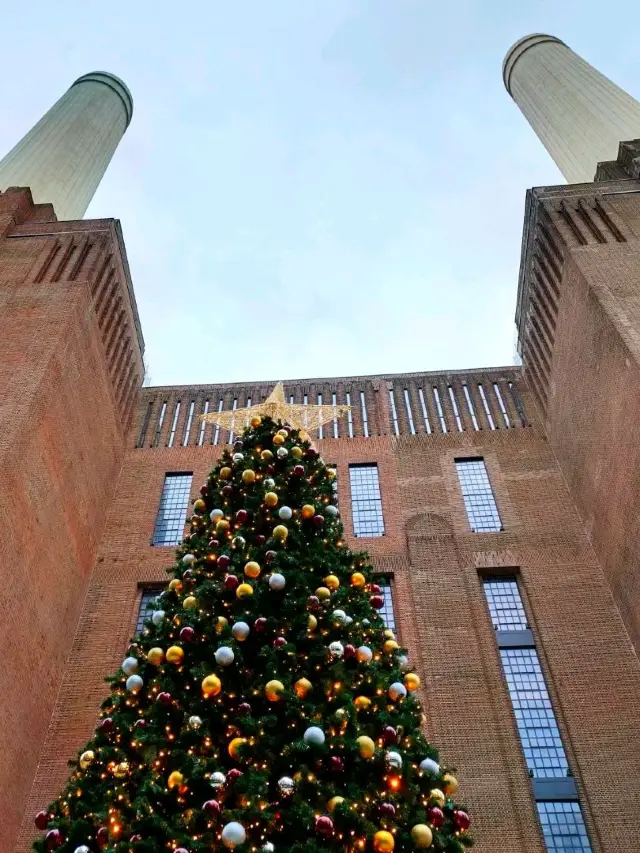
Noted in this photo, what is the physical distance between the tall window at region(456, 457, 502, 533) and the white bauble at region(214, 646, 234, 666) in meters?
11.3

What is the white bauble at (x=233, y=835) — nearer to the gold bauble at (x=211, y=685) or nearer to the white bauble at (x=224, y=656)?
the gold bauble at (x=211, y=685)

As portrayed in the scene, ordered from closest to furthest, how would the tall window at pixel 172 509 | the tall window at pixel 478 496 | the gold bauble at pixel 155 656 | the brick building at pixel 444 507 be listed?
1. the gold bauble at pixel 155 656
2. the brick building at pixel 444 507
3. the tall window at pixel 478 496
4. the tall window at pixel 172 509

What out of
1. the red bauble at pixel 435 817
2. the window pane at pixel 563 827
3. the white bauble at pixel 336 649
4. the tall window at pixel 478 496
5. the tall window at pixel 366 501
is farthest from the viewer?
the tall window at pixel 366 501

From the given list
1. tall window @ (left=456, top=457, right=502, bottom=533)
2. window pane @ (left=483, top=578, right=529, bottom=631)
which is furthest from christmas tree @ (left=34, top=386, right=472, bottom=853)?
tall window @ (left=456, top=457, right=502, bottom=533)

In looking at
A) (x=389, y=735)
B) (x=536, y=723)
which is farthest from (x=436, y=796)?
(x=536, y=723)

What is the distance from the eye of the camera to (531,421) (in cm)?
1917

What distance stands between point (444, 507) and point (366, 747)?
11.7 m

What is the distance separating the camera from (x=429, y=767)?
600 centimetres

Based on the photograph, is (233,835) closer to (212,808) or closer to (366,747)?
(212,808)

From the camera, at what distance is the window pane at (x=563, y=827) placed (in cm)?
1117

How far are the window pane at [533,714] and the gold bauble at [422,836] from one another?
8.07m

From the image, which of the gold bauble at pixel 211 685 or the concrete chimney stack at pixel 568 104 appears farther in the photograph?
the concrete chimney stack at pixel 568 104

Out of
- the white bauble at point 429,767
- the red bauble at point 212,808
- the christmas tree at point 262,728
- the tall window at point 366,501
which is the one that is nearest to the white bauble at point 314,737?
the christmas tree at point 262,728

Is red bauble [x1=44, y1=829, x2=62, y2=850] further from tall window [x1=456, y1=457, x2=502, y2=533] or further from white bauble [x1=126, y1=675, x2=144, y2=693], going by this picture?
tall window [x1=456, y1=457, x2=502, y2=533]
